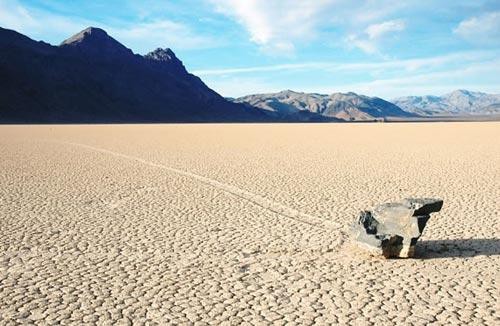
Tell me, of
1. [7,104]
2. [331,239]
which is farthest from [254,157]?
[7,104]

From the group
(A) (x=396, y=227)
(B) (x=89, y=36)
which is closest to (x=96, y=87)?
(B) (x=89, y=36)

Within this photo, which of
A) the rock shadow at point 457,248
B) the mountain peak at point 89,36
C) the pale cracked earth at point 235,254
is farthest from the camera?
the mountain peak at point 89,36

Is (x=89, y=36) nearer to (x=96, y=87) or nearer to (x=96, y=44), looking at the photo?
(x=96, y=44)

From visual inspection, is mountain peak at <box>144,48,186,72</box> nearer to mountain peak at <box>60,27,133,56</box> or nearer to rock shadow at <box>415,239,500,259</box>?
mountain peak at <box>60,27,133,56</box>

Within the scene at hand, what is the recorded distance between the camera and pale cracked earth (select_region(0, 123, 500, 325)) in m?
4.80

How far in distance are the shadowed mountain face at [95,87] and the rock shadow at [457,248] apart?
294 ft

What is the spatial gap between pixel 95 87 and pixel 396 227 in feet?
370

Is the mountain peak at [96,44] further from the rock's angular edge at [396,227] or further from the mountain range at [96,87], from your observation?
the rock's angular edge at [396,227]

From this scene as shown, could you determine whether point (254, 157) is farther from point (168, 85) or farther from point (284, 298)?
point (168, 85)

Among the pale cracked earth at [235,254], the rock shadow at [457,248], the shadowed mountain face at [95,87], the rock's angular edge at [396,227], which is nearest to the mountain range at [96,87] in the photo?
the shadowed mountain face at [95,87]

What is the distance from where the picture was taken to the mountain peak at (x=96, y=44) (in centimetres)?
13316

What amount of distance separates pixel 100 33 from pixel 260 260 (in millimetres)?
149967

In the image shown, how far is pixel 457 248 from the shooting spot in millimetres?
6785

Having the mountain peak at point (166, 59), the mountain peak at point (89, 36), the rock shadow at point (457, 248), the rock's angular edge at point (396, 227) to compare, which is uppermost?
the mountain peak at point (89, 36)
